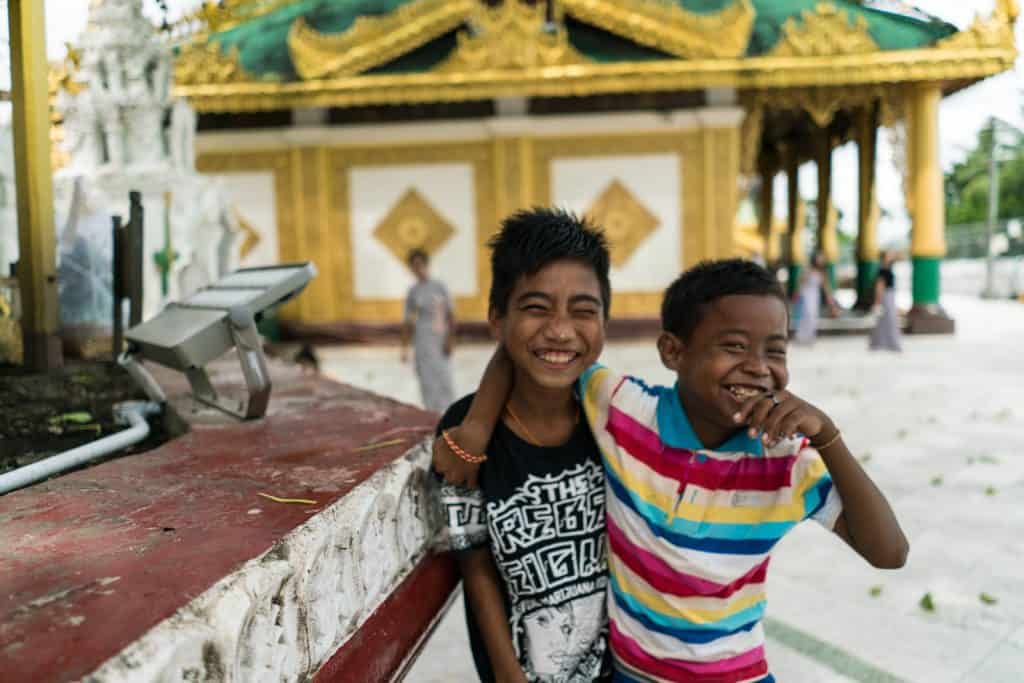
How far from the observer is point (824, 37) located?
29.8 feet

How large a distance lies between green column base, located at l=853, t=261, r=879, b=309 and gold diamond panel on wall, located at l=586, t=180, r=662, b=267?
5867 mm

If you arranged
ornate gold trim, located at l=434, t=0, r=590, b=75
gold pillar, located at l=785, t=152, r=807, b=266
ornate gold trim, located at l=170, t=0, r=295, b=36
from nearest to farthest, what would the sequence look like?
ornate gold trim, located at l=170, t=0, r=295, b=36
ornate gold trim, located at l=434, t=0, r=590, b=75
gold pillar, located at l=785, t=152, r=807, b=266

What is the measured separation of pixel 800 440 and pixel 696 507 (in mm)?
198

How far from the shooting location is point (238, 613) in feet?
2.41

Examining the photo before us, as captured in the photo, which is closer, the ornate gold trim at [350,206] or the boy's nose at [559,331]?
the boy's nose at [559,331]

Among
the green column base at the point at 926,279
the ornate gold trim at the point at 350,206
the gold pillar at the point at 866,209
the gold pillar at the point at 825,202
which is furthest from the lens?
the gold pillar at the point at 825,202

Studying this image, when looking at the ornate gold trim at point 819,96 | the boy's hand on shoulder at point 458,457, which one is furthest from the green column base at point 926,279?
the boy's hand on shoulder at point 458,457

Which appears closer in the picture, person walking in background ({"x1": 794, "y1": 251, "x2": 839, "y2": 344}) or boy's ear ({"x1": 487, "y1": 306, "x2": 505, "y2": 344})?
boy's ear ({"x1": 487, "y1": 306, "x2": 505, "y2": 344})

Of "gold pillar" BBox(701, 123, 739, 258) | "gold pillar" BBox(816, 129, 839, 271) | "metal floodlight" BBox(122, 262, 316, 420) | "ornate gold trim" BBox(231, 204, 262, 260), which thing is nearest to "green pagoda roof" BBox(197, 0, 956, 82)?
"gold pillar" BBox(701, 123, 739, 258)

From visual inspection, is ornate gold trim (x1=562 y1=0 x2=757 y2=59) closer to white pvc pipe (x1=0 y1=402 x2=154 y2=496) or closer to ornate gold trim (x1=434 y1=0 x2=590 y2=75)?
ornate gold trim (x1=434 y1=0 x2=590 y2=75)

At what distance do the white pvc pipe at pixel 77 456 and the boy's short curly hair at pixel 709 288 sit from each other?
3.58 ft

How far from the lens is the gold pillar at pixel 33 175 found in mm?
2227

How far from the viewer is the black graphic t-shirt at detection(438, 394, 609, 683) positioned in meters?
1.29

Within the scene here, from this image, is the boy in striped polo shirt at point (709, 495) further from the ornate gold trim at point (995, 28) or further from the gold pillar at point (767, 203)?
the gold pillar at point (767, 203)
